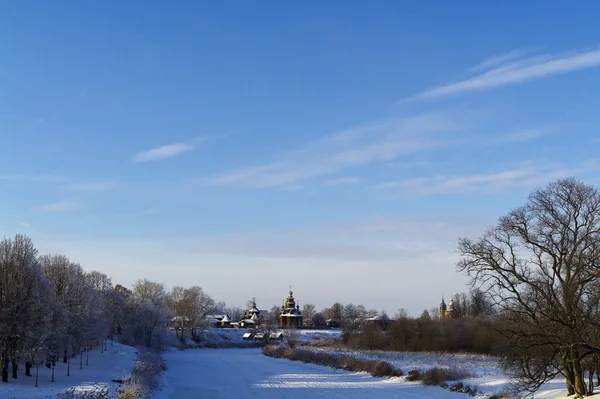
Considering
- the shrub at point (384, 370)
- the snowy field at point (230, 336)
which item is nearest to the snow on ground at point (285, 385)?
the shrub at point (384, 370)

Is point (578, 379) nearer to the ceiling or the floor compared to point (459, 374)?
nearer to the ceiling

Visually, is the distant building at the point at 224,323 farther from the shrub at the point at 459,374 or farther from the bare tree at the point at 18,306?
the bare tree at the point at 18,306

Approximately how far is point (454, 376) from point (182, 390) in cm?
1879

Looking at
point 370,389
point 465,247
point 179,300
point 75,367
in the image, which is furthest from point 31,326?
point 179,300

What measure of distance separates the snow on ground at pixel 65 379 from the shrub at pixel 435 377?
2069 cm

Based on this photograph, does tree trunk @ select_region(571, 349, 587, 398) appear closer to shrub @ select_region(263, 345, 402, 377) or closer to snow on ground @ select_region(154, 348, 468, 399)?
snow on ground @ select_region(154, 348, 468, 399)

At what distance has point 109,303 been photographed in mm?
85688

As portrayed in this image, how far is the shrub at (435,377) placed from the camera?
3775cm

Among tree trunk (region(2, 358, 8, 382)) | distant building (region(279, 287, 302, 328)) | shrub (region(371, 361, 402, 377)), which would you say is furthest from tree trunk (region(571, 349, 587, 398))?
distant building (region(279, 287, 302, 328))

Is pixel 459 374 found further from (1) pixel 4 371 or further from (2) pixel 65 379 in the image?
(1) pixel 4 371

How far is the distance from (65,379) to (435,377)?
25.0m

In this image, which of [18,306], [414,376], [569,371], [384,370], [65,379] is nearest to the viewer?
[569,371]

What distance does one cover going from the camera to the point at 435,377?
38.3 meters

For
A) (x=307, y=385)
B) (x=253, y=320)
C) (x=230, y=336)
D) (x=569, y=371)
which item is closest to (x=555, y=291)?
(x=569, y=371)
